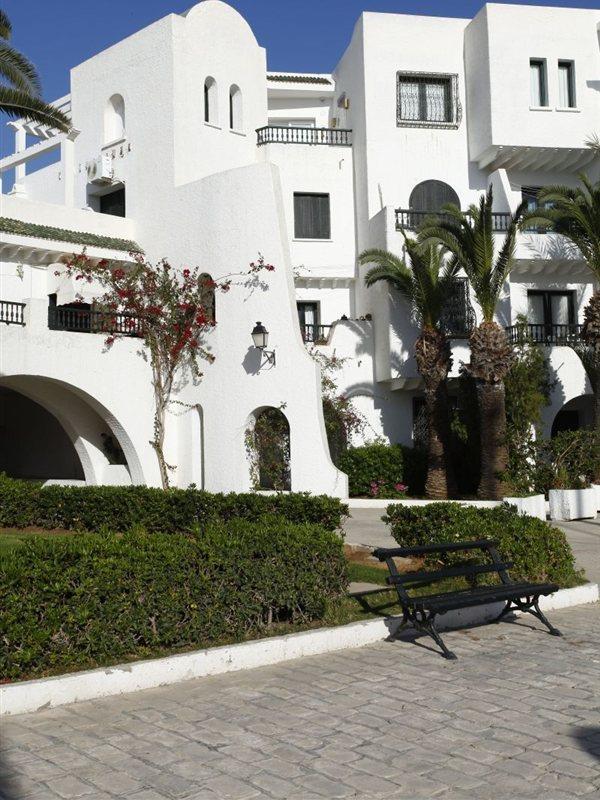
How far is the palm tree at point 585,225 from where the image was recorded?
20.4 metres

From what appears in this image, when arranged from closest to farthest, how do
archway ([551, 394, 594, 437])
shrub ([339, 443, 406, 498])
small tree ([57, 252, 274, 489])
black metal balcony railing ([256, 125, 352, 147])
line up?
small tree ([57, 252, 274, 489]) < shrub ([339, 443, 406, 498]) < black metal balcony railing ([256, 125, 352, 147]) < archway ([551, 394, 594, 437])

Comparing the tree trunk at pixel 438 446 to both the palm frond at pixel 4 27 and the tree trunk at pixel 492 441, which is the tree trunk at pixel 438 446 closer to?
the tree trunk at pixel 492 441

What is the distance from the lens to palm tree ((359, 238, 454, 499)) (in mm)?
20828

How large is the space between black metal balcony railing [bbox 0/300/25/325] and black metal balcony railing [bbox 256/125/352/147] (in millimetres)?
9174

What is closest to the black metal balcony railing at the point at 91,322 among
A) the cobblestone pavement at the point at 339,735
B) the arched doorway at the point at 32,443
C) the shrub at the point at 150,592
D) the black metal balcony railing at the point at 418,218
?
the arched doorway at the point at 32,443

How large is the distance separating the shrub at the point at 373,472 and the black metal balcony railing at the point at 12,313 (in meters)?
8.33

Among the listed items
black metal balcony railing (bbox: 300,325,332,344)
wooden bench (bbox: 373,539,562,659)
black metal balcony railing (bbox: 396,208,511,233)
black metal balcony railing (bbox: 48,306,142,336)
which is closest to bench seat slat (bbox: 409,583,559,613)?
wooden bench (bbox: 373,539,562,659)

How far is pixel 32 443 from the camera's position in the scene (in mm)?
25375

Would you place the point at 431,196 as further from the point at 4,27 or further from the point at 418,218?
the point at 4,27

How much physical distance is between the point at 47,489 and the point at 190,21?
13.2 metres

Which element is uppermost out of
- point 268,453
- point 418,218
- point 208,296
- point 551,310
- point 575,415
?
point 418,218

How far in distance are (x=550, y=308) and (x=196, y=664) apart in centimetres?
1989

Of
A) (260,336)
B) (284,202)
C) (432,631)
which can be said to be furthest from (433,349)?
(432,631)

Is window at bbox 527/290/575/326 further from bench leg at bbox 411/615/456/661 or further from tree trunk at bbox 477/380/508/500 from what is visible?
bench leg at bbox 411/615/456/661
